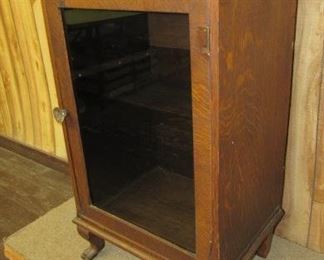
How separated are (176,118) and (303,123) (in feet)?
1.31

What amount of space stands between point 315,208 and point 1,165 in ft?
5.03

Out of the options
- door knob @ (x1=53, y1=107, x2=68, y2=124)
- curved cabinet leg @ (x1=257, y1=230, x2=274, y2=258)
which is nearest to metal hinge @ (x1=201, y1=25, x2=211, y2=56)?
door knob @ (x1=53, y1=107, x2=68, y2=124)

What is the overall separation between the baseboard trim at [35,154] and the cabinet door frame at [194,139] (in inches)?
29.5

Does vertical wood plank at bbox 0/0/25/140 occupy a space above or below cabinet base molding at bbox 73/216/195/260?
above

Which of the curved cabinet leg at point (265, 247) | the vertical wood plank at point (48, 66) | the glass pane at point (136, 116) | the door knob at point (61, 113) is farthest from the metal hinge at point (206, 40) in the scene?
the vertical wood plank at point (48, 66)

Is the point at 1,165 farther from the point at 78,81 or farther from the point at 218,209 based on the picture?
the point at 218,209

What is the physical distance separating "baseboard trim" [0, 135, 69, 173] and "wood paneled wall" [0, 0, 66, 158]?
27 millimetres

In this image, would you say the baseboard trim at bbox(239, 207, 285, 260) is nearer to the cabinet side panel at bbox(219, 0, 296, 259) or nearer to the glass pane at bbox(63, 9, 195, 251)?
the cabinet side panel at bbox(219, 0, 296, 259)

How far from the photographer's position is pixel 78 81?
95 centimetres

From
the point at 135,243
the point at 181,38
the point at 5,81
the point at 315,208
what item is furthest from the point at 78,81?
the point at 5,81

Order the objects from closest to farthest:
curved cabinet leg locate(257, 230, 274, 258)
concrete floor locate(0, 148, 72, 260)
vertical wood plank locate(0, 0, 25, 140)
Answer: curved cabinet leg locate(257, 230, 274, 258) → concrete floor locate(0, 148, 72, 260) → vertical wood plank locate(0, 0, 25, 140)

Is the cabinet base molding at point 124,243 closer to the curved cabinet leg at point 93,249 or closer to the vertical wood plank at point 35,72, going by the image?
the curved cabinet leg at point 93,249

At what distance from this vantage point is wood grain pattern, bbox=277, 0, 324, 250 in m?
0.97

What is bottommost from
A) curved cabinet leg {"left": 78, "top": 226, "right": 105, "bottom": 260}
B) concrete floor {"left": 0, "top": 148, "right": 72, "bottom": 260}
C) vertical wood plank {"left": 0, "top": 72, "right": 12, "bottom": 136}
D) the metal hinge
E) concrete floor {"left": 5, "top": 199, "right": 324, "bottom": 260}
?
concrete floor {"left": 0, "top": 148, "right": 72, "bottom": 260}
